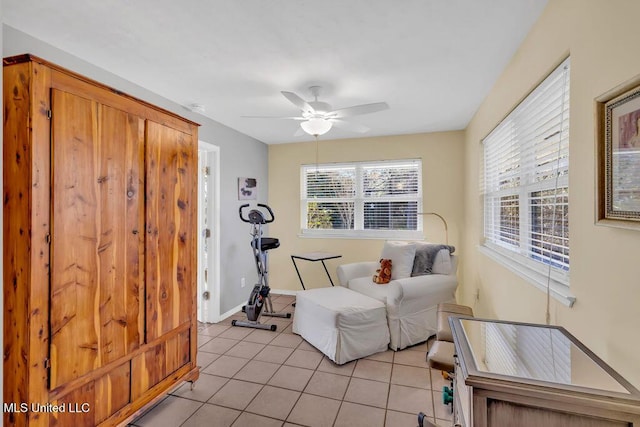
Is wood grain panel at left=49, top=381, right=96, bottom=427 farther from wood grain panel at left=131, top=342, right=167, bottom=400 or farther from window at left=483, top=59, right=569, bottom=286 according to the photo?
window at left=483, top=59, right=569, bottom=286

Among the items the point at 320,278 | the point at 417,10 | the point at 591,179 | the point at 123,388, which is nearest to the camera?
the point at 591,179

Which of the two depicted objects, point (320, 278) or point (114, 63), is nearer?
point (114, 63)

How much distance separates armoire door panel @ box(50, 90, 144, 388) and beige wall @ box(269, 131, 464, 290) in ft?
9.50

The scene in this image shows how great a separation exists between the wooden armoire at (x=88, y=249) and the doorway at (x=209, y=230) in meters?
1.34

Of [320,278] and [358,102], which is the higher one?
[358,102]

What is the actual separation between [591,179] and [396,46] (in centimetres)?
131

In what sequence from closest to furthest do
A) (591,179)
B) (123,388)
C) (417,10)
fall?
(591,179)
(417,10)
(123,388)

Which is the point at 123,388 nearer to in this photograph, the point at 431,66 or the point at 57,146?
the point at 57,146

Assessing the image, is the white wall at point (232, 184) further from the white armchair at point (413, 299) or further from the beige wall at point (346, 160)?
the white armchair at point (413, 299)

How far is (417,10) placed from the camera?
1605 mm

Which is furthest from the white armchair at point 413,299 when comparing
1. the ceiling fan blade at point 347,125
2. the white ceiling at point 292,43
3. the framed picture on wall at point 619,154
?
the framed picture on wall at point 619,154

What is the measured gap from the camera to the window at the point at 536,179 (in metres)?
1.53

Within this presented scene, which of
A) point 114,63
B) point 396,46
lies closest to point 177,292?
Result: point 114,63

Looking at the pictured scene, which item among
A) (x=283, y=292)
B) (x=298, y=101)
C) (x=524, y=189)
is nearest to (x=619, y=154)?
(x=524, y=189)
